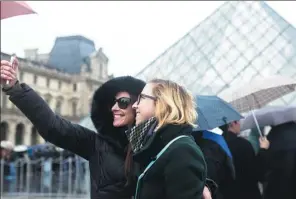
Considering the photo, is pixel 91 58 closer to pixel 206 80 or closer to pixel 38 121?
pixel 206 80

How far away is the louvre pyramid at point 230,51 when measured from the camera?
11.9 metres

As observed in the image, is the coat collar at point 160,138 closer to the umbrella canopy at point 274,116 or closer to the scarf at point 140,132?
the scarf at point 140,132

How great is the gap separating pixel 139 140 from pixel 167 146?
16cm

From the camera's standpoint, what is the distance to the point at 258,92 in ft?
18.0

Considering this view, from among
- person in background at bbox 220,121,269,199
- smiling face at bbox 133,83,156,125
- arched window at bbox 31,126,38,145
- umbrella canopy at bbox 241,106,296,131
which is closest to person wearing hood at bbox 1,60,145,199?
smiling face at bbox 133,83,156,125

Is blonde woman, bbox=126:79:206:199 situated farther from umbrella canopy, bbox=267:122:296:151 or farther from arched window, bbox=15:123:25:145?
arched window, bbox=15:123:25:145

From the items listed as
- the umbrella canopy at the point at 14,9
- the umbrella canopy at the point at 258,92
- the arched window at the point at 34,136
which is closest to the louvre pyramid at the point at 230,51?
the umbrella canopy at the point at 258,92

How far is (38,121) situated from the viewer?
2191 millimetres

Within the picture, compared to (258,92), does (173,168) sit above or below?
below

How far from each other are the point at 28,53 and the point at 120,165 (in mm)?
59747

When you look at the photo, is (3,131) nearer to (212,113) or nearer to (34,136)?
(34,136)

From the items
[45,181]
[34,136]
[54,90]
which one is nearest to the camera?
[45,181]

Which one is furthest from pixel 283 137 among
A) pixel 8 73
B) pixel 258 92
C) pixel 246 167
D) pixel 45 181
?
pixel 45 181

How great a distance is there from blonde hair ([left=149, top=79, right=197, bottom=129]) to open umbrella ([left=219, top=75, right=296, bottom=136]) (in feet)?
10.1
